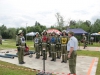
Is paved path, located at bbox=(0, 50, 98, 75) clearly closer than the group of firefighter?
Yes

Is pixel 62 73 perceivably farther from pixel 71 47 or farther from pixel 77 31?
pixel 77 31

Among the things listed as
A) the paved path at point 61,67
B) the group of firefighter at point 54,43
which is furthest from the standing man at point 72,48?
the group of firefighter at point 54,43

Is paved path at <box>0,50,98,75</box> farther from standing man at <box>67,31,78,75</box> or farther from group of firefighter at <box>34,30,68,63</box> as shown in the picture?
standing man at <box>67,31,78,75</box>

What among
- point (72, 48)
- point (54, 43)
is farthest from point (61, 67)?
point (72, 48)

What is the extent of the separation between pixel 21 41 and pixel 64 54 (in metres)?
2.68

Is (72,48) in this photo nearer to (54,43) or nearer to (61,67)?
(61,67)

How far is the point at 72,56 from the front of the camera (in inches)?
265

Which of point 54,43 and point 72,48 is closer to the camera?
point 72,48

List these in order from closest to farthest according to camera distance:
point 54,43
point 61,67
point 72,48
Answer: point 72,48, point 61,67, point 54,43

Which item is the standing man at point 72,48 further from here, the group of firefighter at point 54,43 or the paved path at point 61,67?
the group of firefighter at point 54,43

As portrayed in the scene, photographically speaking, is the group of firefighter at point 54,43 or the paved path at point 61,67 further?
the group of firefighter at point 54,43

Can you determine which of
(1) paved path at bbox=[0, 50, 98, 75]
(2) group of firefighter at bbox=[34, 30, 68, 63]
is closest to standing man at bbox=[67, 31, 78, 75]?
(1) paved path at bbox=[0, 50, 98, 75]

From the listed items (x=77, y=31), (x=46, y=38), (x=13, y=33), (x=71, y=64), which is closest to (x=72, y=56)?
(x=71, y=64)

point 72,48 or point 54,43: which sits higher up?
point 54,43
